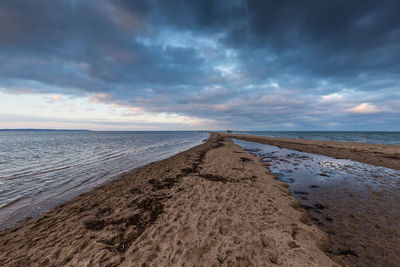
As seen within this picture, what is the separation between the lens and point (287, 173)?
1258 cm

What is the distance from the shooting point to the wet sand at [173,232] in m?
3.92

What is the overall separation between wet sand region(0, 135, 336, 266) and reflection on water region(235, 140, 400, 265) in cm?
65

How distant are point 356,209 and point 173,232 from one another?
8.02 meters

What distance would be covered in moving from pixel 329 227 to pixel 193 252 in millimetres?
4994

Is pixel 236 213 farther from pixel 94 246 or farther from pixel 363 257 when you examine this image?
pixel 94 246

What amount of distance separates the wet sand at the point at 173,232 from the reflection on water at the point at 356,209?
2.12 ft

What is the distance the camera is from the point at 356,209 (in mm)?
6609

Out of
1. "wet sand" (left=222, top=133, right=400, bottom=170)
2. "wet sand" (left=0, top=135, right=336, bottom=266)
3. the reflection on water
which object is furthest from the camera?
"wet sand" (left=222, top=133, right=400, bottom=170)

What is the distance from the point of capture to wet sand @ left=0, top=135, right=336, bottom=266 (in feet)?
12.8

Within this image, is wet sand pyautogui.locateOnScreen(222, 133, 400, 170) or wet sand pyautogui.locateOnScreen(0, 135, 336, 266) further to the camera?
wet sand pyautogui.locateOnScreen(222, 133, 400, 170)

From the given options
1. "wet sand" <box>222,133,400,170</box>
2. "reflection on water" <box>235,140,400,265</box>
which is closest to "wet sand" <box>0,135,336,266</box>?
"reflection on water" <box>235,140,400,265</box>

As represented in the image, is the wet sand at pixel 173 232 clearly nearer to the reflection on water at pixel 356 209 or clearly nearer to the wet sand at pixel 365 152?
the reflection on water at pixel 356 209

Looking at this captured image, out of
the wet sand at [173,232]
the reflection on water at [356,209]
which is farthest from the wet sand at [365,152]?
the wet sand at [173,232]

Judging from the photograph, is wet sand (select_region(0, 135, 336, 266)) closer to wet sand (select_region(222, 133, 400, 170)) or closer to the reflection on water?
the reflection on water
